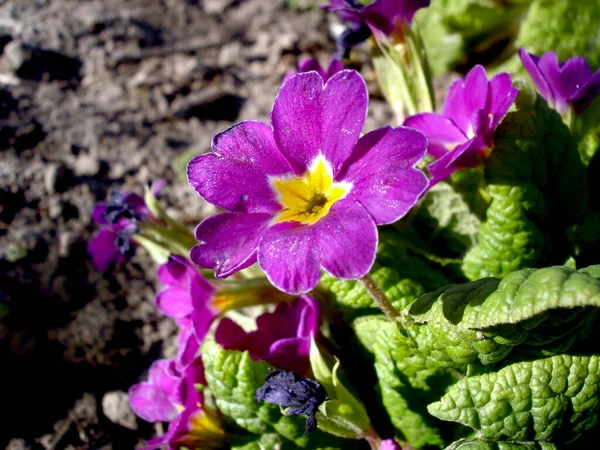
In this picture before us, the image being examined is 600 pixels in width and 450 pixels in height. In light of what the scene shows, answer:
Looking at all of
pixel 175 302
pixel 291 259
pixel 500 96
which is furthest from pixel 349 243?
pixel 175 302

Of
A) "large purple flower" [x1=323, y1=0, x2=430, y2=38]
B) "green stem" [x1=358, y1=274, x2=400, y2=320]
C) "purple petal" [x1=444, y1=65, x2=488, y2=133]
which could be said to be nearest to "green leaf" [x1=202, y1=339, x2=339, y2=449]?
"green stem" [x1=358, y1=274, x2=400, y2=320]

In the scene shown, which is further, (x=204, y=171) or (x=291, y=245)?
(x=204, y=171)

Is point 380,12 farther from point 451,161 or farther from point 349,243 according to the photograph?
point 349,243

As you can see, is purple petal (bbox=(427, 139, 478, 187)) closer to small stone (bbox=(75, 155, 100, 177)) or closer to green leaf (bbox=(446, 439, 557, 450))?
green leaf (bbox=(446, 439, 557, 450))

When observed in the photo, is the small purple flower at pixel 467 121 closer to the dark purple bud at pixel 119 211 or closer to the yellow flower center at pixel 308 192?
the yellow flower center at pixel 308 192

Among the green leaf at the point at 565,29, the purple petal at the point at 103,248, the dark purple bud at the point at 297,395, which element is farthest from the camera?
the green leaf at the point at 565,29

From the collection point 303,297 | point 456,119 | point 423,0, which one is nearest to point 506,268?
point 456,119

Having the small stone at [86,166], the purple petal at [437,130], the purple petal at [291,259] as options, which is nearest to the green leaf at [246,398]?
the purple petal at [291,259]

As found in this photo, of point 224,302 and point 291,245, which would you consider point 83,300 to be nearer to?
point 224,302
